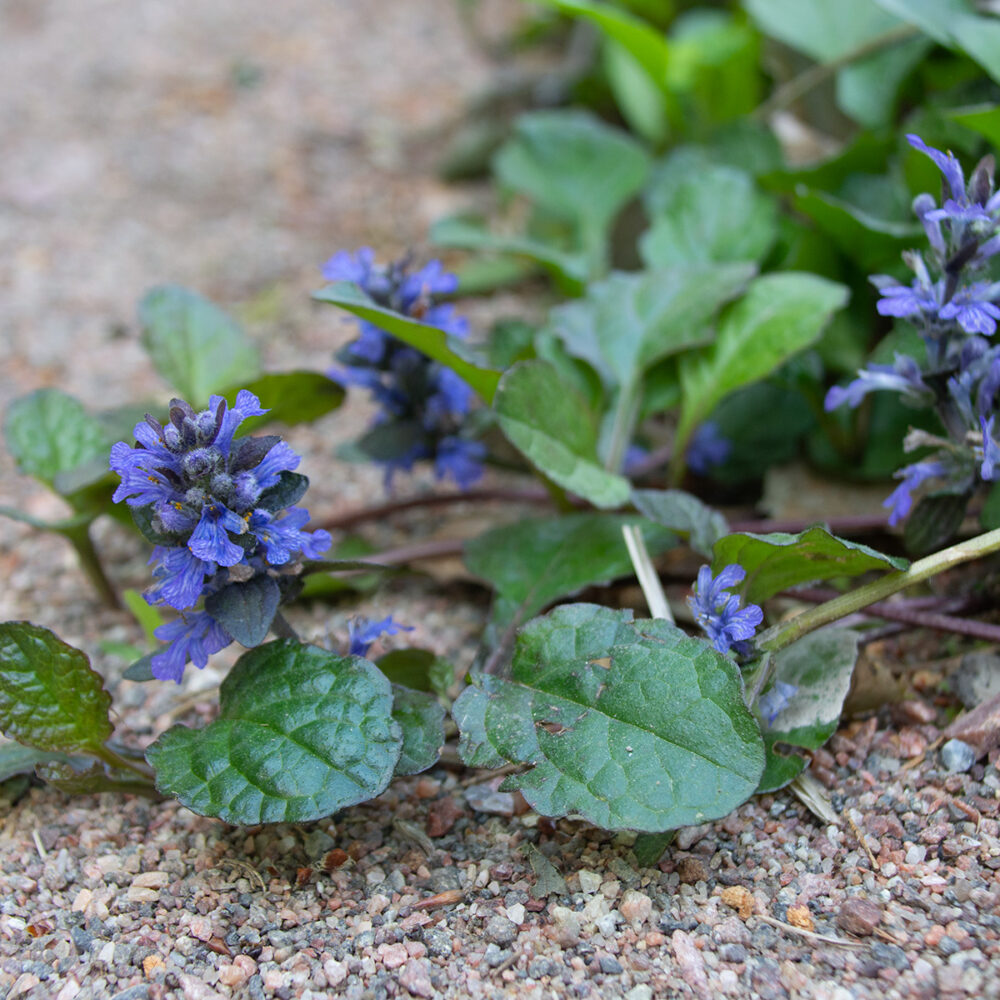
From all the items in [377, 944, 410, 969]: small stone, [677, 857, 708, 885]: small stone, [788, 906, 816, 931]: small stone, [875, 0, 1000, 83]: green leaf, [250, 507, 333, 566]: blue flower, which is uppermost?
[875, 0, 1000, 83]: green leaf

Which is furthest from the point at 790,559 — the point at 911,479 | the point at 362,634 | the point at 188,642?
the point at 188,642

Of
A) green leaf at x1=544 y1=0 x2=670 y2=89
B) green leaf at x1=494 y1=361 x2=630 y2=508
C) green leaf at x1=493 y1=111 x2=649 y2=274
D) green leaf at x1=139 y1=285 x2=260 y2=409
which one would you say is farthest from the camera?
green leaf at x1=493 y1=111 x2=649 y2=274

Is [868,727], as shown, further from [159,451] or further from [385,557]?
[159,451]

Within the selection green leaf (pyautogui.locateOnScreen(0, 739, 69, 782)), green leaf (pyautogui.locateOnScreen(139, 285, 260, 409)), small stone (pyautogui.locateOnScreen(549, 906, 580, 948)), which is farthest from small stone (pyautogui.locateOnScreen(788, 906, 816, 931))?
green leaf (pyautogui.locateOnScreen(139, 285, 260, 409))

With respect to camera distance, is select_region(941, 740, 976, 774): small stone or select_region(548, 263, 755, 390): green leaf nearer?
select_region(941, 740, 976, 774): small stone

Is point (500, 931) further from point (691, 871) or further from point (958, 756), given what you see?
point (958, 756)

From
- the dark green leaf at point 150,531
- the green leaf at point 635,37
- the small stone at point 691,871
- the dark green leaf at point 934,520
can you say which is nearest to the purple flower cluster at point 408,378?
the dark green leaf at point 150,531

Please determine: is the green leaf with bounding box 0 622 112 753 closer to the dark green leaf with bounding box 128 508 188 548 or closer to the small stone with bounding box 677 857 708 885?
the dark green leaf with bounding box 128 508 188 548

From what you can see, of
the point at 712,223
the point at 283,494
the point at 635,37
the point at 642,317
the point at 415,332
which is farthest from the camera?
the point at 635,37
